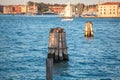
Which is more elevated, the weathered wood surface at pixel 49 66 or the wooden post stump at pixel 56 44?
the weathered wood surface at pixel 49 66

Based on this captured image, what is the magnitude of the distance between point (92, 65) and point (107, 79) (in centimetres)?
575

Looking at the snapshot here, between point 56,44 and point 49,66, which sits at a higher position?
point 49,66

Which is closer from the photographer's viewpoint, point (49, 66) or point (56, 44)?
point (49, 66)

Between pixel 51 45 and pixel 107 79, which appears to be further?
pixel 51 45

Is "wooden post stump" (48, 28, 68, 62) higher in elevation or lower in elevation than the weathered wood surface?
lower

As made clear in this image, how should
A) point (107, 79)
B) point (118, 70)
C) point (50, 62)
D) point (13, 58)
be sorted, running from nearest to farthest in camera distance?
point (50, 62) → point (107, 79) → point (118, 70) → point (13, 58)

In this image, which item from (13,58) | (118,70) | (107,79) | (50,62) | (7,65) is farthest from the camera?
(13,58)

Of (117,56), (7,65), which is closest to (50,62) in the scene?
(7,65)

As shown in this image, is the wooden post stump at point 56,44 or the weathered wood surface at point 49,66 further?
the wooden post stump at point 56,44

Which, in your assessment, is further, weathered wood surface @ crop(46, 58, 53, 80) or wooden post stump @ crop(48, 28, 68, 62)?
wooden post stump @ crop(48, 28, 68, 62)

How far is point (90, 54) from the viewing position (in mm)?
38031

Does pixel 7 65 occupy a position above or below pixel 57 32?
below

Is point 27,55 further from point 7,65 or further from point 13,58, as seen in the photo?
point 7,65

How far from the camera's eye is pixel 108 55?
3759cm
